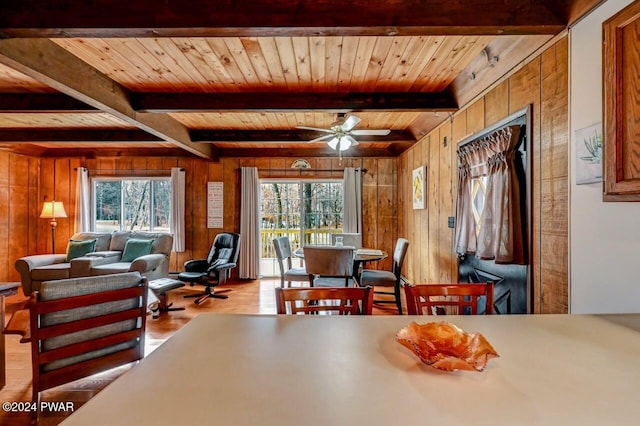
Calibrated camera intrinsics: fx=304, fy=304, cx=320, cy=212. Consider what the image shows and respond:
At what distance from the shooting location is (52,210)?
215 inches

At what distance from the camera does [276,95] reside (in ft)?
10.6

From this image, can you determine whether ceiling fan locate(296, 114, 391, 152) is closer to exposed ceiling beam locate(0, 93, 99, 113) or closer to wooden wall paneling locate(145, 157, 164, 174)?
exposed ceiling beam locate(0, 93, 99, 113)

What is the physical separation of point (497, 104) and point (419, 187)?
2079mm

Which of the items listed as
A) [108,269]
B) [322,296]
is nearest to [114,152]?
[108,269]

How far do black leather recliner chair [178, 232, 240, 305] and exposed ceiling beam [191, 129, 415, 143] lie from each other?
1599 millimetres

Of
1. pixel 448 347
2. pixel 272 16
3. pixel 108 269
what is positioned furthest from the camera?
pixel 108 269

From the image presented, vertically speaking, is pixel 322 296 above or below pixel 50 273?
above

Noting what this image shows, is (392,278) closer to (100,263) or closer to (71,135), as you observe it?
(100,263)

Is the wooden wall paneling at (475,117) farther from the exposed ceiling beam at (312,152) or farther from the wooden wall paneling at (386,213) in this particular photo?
the wooden wall paneling at (386,213)

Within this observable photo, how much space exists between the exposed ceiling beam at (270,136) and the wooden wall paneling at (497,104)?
193 centimetres

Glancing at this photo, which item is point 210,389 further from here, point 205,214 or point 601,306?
point 205,214

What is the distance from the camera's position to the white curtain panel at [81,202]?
5742 millimetres

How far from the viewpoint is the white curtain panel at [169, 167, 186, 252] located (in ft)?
18.9

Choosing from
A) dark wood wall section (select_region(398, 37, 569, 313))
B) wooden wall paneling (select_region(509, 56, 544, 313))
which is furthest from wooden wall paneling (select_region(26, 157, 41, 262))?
wooden wall paneling (select_region(509, 56, 544, 313))
